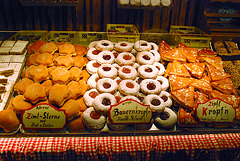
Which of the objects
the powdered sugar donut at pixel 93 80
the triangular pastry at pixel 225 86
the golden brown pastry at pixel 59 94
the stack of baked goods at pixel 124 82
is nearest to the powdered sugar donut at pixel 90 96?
the stack of baked goods at pixel 124 82

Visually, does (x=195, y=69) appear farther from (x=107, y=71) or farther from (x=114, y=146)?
(x=114, y=146)

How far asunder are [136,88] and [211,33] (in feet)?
7.05

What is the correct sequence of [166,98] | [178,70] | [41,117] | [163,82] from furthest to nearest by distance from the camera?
[178,70]
[163,82]
[166,98]
[41,117]

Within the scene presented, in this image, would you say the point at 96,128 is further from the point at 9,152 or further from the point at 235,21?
the point at 235,21

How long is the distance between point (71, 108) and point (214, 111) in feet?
5.90

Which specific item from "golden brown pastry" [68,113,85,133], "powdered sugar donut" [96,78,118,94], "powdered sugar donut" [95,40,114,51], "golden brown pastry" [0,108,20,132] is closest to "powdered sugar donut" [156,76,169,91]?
"powdered sugar donut" [96,78,118,94]

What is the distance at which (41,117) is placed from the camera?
7.20ft

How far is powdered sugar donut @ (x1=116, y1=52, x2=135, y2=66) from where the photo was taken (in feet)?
10.1

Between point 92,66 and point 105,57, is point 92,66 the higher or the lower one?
the lower one

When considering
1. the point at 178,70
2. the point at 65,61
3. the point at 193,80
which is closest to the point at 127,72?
the point at 178,70

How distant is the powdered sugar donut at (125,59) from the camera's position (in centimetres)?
307

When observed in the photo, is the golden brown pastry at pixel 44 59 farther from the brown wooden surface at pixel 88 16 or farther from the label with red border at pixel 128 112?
the brown wooden surface at pixel 88 16

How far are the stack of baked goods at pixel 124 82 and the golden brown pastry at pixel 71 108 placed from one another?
0.38ft

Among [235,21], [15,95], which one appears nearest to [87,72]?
[15,95]
